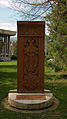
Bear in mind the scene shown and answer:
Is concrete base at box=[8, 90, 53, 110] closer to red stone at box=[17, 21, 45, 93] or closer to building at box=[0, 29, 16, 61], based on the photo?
red stone at box=[17, 21, 45, 93]

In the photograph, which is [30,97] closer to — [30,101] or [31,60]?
[30,101]

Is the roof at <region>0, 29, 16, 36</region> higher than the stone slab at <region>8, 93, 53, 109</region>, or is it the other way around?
the roof at <region>0, 29, 16, 36</region>

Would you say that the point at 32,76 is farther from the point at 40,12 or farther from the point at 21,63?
the point at 40,12

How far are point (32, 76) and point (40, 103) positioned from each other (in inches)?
48.1

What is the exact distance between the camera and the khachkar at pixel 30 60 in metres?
5.63

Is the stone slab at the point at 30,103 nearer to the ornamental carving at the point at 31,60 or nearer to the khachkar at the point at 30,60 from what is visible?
the khachkar at the point at 30,60

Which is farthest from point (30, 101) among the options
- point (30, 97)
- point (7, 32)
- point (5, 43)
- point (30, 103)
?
point (7, 32)

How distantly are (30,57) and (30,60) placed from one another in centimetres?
10

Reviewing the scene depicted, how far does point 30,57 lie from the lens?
578cm

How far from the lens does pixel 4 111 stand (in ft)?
15.2

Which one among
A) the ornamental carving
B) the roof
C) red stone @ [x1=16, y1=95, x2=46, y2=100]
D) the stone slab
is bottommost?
the stone slab

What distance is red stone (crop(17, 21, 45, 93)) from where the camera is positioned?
564 centimetres

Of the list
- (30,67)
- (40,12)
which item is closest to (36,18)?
(40,12)

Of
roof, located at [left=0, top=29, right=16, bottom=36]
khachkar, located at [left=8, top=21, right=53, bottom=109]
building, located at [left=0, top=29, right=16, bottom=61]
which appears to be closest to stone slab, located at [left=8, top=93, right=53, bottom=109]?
khachkar, located at [left=8, top=21, right=53, bottom=109]
